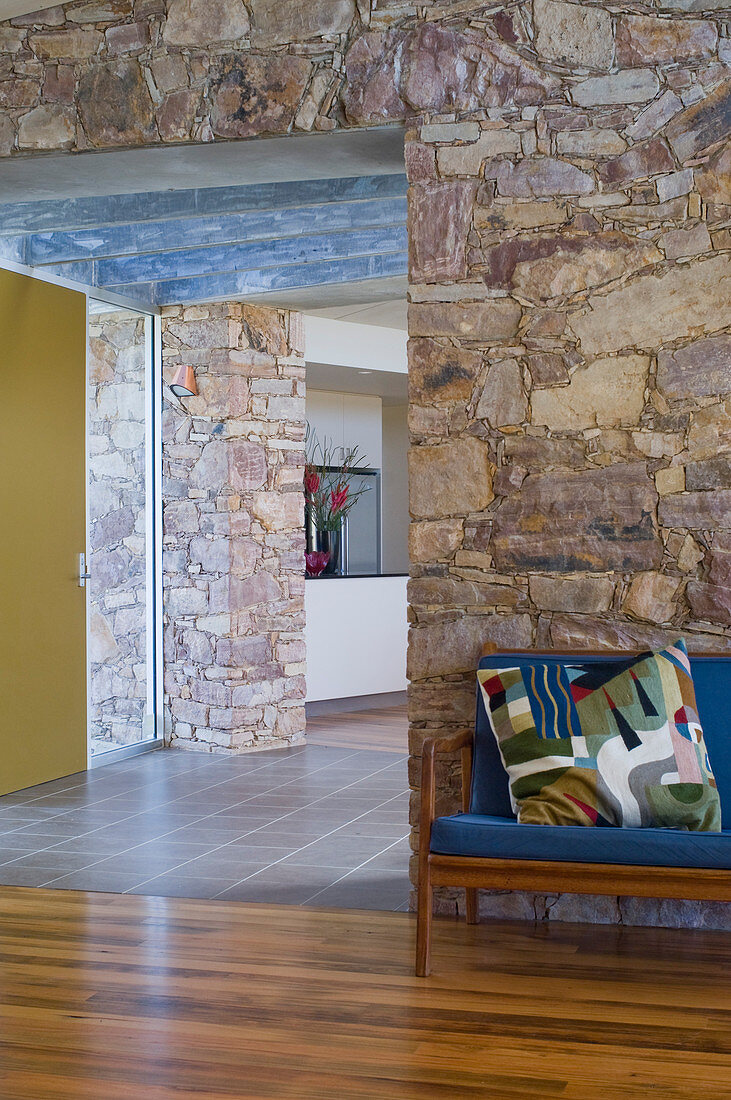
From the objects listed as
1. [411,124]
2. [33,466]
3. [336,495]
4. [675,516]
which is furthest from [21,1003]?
[336,495]

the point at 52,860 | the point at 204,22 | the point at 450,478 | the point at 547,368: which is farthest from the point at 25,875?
the point at 204,22

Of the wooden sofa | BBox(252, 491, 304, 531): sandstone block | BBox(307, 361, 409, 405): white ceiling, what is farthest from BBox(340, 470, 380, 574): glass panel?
the wooden sofa

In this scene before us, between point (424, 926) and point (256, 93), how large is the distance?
2743 mm

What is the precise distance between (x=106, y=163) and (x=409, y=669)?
218 centimetres

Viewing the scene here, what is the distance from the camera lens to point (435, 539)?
3.79 metres

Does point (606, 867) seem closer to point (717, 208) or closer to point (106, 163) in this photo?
point (717, 208)

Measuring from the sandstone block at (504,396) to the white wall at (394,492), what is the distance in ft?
24.4

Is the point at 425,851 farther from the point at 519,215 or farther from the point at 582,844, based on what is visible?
the point at 519,215

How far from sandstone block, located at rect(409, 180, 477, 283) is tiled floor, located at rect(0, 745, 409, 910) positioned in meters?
2.07

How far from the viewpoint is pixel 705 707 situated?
11.2 ft

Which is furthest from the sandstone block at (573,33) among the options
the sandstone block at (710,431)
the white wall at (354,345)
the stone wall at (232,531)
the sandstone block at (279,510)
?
the white wall at (354,345)

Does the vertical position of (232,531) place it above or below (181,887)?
above

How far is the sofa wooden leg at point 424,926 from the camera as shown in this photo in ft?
9.98

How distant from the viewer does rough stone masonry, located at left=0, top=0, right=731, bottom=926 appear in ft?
11.6
